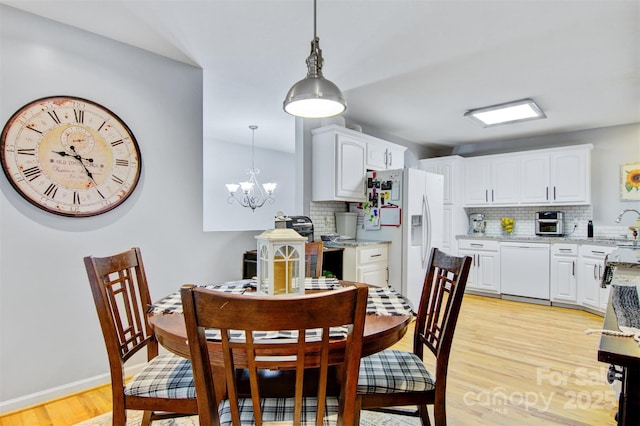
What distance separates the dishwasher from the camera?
14.8ft

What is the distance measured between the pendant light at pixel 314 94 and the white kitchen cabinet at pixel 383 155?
2362 millimetres

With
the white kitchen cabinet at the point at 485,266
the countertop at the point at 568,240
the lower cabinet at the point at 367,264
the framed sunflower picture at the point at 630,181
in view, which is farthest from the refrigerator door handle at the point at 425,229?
the framed sunflower picture at the point at 630,181

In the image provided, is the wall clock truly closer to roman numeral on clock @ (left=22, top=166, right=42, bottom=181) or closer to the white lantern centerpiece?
roman numeral on clock @ (left=22, top=166, right=42, bottom=181)

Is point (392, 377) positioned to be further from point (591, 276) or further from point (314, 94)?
point (591, 276)

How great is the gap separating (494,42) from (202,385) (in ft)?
8.95

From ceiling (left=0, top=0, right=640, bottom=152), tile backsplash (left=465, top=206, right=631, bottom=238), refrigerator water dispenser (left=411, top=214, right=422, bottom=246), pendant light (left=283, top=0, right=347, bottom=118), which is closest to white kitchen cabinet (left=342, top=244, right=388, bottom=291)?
refrigerator water dispenser (left=411, top=214, right=422, bottom=246)

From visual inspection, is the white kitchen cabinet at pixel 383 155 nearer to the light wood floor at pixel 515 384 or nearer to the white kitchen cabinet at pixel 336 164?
the white kitchen cabinet at pixel 336 164

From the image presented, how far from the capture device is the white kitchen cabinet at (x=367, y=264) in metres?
3.46

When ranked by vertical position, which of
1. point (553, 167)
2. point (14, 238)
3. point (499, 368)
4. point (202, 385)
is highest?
point (553, 167)

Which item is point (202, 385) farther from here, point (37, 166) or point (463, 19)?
point (463, 19)

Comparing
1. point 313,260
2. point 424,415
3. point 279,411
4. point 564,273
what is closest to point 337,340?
point 279,411

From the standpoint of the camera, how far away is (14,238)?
2061 mm

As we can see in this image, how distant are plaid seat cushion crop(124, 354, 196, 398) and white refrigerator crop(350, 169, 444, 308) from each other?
9.25ft

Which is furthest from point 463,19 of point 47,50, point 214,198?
point 214,198
